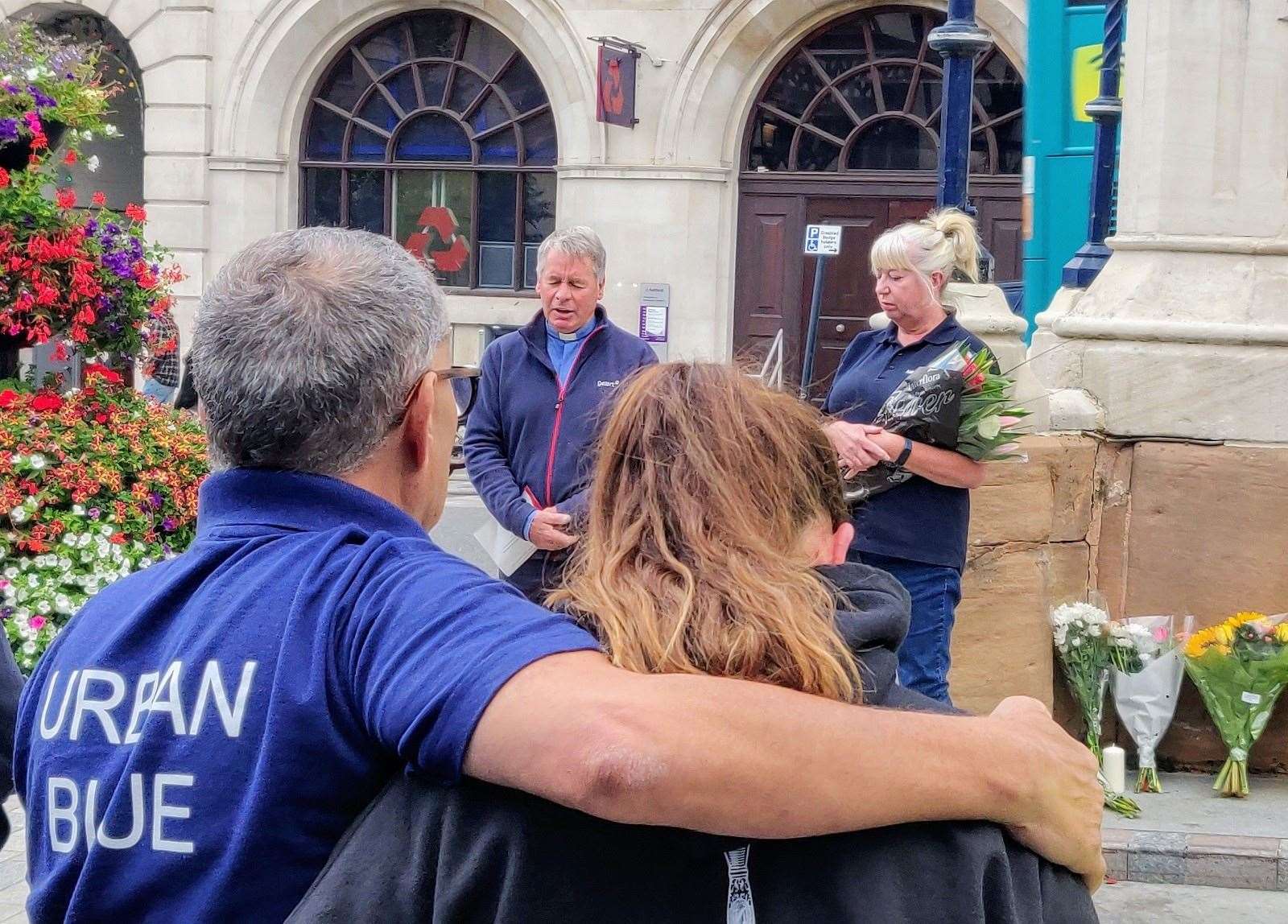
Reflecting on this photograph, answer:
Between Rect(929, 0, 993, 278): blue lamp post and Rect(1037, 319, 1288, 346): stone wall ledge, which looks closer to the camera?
Rect(1037, 319, 1288, 346): stone wall ledge

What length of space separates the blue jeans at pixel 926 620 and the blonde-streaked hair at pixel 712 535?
9.51 feet

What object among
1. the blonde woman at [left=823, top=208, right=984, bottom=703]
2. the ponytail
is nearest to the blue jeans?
the blonde woman at [left=823, top=208, right=984, bottom=703]

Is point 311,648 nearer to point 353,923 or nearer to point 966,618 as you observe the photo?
point 353,923

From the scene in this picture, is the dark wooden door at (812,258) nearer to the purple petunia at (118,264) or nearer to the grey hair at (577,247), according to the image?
the grey hair at (577,247)

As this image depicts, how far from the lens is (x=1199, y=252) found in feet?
19.3

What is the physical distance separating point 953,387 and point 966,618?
128 cm

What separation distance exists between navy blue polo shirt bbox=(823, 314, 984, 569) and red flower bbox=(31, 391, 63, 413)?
2.68 metres

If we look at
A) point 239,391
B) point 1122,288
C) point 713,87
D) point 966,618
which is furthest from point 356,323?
point 713,87

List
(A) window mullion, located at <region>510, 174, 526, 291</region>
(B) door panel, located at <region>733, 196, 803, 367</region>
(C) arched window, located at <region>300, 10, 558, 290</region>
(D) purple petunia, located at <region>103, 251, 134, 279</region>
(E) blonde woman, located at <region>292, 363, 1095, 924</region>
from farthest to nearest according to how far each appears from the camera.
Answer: (A) window mullion, located at <region>510, 174, 526, 291</region>
(C) arched window, located at <region>300, 10, 558, 290</region>
(B) door panel, located at <region>733, 196, 803, 367</region>
(D) purple petunia, located at <region>103, 251, 134, 279</region>
(E) blonde woman, located at <region>292, 363, 1095, 924</region>

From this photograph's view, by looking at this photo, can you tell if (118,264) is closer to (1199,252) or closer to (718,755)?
(1199,252)

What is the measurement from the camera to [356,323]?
62.6 inches

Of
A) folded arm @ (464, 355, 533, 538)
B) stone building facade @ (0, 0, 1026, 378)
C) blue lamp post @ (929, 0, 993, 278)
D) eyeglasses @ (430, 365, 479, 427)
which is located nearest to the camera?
eyeglasses @ (430, 365, 479, 427)

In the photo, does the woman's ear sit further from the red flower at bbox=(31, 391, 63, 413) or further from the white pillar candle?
the red flower at bbox=(31, 391, 63, 413)

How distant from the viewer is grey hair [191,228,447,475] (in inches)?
62.1
